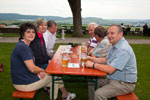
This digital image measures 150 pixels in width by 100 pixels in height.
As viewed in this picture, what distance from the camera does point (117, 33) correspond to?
95.4 inches

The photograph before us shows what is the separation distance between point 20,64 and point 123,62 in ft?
4.34

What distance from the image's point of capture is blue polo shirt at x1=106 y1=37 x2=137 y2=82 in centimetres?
227

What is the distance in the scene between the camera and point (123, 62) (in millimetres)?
2268

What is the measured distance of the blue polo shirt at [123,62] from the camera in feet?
7.45

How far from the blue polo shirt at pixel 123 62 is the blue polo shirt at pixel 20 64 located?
1.09 m

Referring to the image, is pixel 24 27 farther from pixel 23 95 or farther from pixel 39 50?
pixel 23 95

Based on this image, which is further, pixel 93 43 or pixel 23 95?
pixel 93 43

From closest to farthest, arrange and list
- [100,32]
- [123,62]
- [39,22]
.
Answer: [123,62] < [100,32] < [39,22]

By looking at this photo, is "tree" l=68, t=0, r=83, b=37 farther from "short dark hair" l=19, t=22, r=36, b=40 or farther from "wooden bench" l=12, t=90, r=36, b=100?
"wooden bench" l=12, t=90, r=36, b=100

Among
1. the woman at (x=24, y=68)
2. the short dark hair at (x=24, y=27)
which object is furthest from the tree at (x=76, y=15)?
the woman at (x=24, y=68)

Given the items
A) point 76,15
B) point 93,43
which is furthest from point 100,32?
point 76,15

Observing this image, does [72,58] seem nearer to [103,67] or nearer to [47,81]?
[47,81]

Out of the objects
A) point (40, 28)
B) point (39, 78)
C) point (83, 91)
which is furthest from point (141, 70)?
point (39, 78)

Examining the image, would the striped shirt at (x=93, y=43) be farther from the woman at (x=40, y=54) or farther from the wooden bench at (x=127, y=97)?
the wooden bench at (x=127, y=97)
